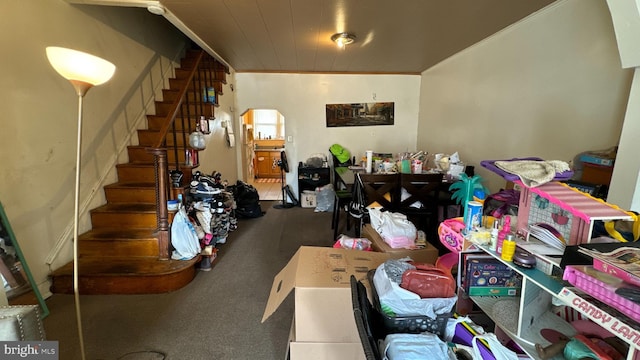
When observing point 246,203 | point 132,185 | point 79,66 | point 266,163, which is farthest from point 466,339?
point 266,163

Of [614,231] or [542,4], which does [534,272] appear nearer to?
[614,231]

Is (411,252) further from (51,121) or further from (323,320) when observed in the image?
(51,121)

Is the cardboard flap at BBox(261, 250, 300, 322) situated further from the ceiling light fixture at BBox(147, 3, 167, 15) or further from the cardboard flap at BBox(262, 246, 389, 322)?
the ceiling light fixture at BBox(147, 3, 167, 15)

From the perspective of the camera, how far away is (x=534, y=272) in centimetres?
100

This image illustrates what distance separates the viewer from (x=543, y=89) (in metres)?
2.35

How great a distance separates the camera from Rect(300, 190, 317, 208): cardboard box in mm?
4867

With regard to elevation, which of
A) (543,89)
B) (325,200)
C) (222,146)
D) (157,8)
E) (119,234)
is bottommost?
(325,200)

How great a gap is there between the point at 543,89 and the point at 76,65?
3.18 metres

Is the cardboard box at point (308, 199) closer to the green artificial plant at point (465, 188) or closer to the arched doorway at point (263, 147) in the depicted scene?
the arched doorway at point (263, 147)

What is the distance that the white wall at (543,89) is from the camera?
6.13ft

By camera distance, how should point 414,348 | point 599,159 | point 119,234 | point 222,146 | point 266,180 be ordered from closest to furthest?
point 414,348
point 599,159
point 119,234
point 222,146
point 266,180

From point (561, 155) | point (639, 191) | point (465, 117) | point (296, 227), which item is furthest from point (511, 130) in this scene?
point (296, 227)

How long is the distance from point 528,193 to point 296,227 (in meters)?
2.99

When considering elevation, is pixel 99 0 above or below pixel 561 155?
Result: above
